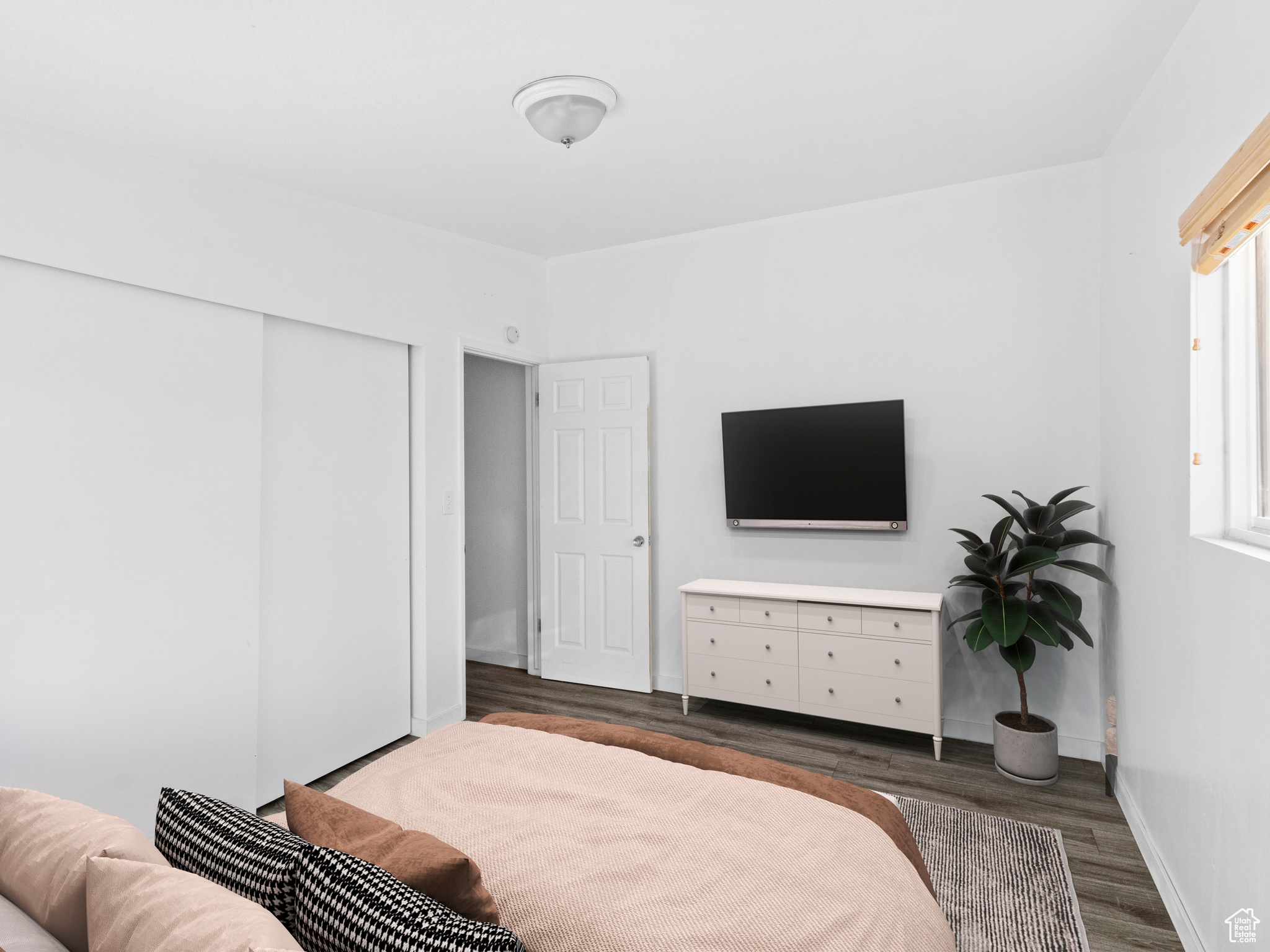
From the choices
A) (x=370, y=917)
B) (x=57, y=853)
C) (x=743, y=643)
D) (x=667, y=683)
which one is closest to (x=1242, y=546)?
(x=370, y=917)

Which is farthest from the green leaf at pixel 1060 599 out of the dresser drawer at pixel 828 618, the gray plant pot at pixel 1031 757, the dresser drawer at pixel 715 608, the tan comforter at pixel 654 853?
the tan comforter at pixel 654 853

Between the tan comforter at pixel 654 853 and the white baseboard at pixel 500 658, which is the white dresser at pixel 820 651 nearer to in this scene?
the white baseboard at pixel 500 658

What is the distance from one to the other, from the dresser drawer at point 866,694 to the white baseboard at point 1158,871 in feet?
2.47

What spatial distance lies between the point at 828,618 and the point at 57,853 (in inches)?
117

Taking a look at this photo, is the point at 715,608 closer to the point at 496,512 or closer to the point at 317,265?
the point at 496,512

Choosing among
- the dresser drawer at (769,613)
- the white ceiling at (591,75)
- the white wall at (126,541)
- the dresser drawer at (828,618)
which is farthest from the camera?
the dresser drawer at (769,613)

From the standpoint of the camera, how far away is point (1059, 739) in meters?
3.27

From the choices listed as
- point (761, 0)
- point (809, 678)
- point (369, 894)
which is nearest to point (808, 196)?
point (761, 0)

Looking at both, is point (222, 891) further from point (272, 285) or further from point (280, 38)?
point (272, 285)

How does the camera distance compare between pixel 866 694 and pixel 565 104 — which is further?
pixel 866 694

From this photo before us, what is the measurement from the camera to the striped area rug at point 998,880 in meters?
2.01

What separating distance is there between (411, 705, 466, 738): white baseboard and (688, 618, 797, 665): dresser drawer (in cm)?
134

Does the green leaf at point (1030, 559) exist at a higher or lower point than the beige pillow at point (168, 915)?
higher

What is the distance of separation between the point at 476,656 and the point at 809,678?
2682 mm
